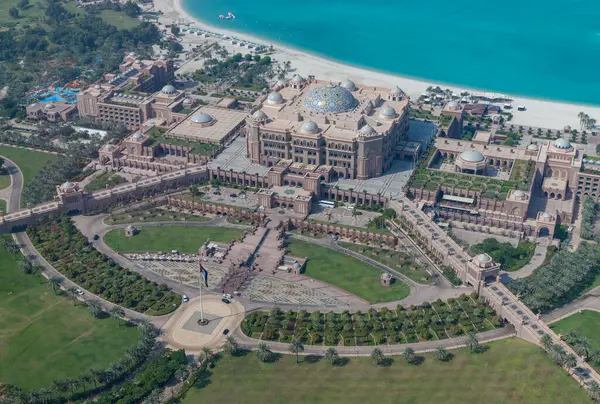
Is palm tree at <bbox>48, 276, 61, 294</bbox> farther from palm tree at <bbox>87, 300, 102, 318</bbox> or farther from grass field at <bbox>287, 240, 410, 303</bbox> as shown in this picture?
grass field at <bbox>287, 240, 410, 303</bbox>

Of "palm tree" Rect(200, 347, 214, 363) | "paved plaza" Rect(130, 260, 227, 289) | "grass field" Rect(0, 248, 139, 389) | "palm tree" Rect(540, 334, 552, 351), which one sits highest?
"palm tree" Rect(540, 334, 552, 351)

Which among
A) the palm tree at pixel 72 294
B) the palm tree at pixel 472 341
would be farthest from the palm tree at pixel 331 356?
the palm tree at pixel 72 294

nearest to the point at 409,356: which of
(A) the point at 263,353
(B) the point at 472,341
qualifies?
(B) the point at 472,341

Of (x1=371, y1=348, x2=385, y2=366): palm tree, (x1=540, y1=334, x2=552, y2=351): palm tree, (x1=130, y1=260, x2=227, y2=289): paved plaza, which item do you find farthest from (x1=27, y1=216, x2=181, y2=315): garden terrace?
(x1=540, y1=334, x2=552, y2=351): palm tree

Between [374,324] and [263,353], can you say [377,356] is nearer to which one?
[374,324]

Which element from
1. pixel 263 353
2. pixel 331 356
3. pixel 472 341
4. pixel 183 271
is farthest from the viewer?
pixel 183 271

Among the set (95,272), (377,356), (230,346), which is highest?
(377,356)

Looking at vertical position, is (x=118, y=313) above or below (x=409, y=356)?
below
